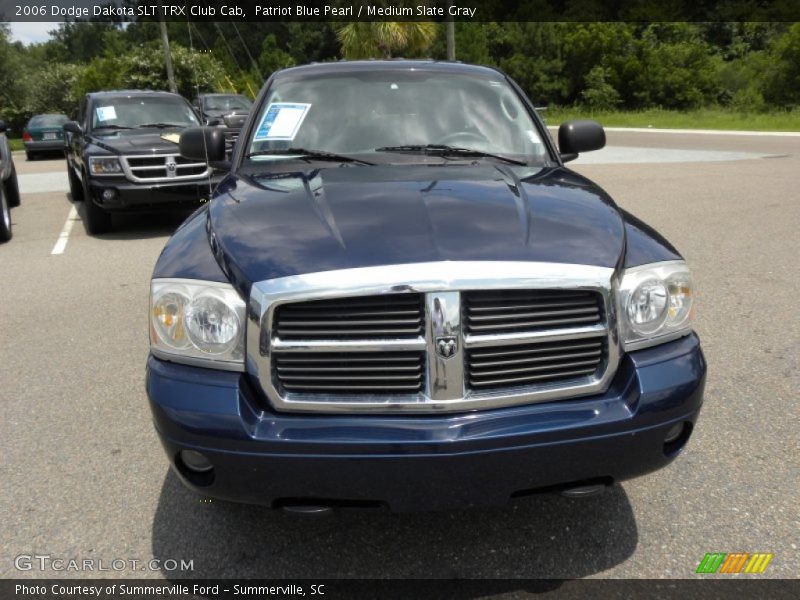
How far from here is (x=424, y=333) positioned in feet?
7.30

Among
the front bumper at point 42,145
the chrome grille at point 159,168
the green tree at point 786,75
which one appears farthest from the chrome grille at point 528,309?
the green tree at point 786,75

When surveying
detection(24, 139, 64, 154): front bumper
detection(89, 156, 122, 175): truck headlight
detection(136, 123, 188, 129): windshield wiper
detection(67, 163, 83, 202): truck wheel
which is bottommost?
detection(24, 139, 64, 154): front bumper

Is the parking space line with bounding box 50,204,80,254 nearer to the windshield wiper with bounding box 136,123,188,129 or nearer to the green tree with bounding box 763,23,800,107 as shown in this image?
the windshield wiper with bounding box 136,123,188,129

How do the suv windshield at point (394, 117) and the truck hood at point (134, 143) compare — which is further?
the truck hood at point (134, 143)

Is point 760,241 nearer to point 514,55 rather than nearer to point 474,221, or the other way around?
point 474,221

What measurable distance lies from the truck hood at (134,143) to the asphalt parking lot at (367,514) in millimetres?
3422

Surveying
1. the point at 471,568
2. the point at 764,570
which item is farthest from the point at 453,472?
the point at 764,570

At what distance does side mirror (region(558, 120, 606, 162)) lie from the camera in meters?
4.15

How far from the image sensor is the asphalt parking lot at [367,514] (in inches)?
105

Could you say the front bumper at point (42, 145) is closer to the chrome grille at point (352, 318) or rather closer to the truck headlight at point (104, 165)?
the truck headlight at point (104, 165)

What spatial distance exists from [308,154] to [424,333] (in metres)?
1.65

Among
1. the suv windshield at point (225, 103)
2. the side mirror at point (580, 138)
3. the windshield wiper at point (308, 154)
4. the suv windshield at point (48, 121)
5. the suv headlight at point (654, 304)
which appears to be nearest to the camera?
the suv headlight at point (654, 304)

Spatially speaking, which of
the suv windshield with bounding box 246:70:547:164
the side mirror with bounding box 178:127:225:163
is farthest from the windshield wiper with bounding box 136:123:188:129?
the suv windshield with bounding box 246:70:547:164
